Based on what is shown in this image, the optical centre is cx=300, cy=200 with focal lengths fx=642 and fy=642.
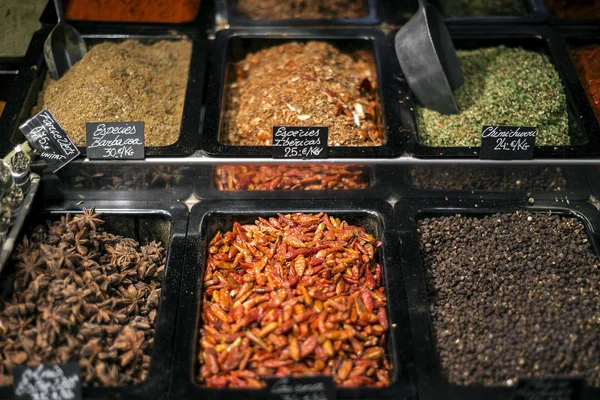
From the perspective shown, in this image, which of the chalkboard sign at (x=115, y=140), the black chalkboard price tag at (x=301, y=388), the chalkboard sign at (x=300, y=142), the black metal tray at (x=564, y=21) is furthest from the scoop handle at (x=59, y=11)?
the black metal tray at (x=564, y=21)

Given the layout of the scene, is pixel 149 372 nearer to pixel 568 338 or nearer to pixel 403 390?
pixel 403 390

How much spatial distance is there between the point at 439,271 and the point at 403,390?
18.5 inches

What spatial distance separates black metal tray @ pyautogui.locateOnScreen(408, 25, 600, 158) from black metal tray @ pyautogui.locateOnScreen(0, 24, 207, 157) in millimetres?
786

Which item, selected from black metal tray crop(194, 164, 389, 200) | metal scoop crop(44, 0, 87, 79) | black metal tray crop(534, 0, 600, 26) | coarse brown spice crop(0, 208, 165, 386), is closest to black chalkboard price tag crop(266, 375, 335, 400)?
coarse brown spice crop(0, 208, 165, 386)

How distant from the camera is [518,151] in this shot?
6.98ft

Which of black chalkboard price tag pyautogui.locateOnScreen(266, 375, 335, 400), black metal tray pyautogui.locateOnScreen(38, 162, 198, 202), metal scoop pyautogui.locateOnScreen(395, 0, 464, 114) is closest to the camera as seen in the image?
black chalkboard price tag pyautogui.locateOnScreen(266, 375, 335, 400)

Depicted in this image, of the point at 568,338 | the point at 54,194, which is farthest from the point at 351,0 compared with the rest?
the point at 568,338

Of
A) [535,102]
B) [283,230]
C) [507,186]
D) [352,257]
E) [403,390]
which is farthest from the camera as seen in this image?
[535,102]

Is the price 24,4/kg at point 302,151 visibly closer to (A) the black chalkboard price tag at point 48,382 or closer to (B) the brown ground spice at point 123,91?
(B) the brown ground spice at point 123,91

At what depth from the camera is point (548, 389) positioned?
5.23 ft

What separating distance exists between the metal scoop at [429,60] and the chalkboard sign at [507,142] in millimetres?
336

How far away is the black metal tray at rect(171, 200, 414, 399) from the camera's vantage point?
5.46 feet

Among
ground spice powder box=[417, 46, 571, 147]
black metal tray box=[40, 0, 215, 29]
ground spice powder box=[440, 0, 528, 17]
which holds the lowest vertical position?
ground spice powder box=[417, 46, 571, 147]

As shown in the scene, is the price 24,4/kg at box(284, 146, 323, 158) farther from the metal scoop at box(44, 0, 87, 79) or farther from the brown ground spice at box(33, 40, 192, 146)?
the metal scoop at box(44, 0, 87, 79)
